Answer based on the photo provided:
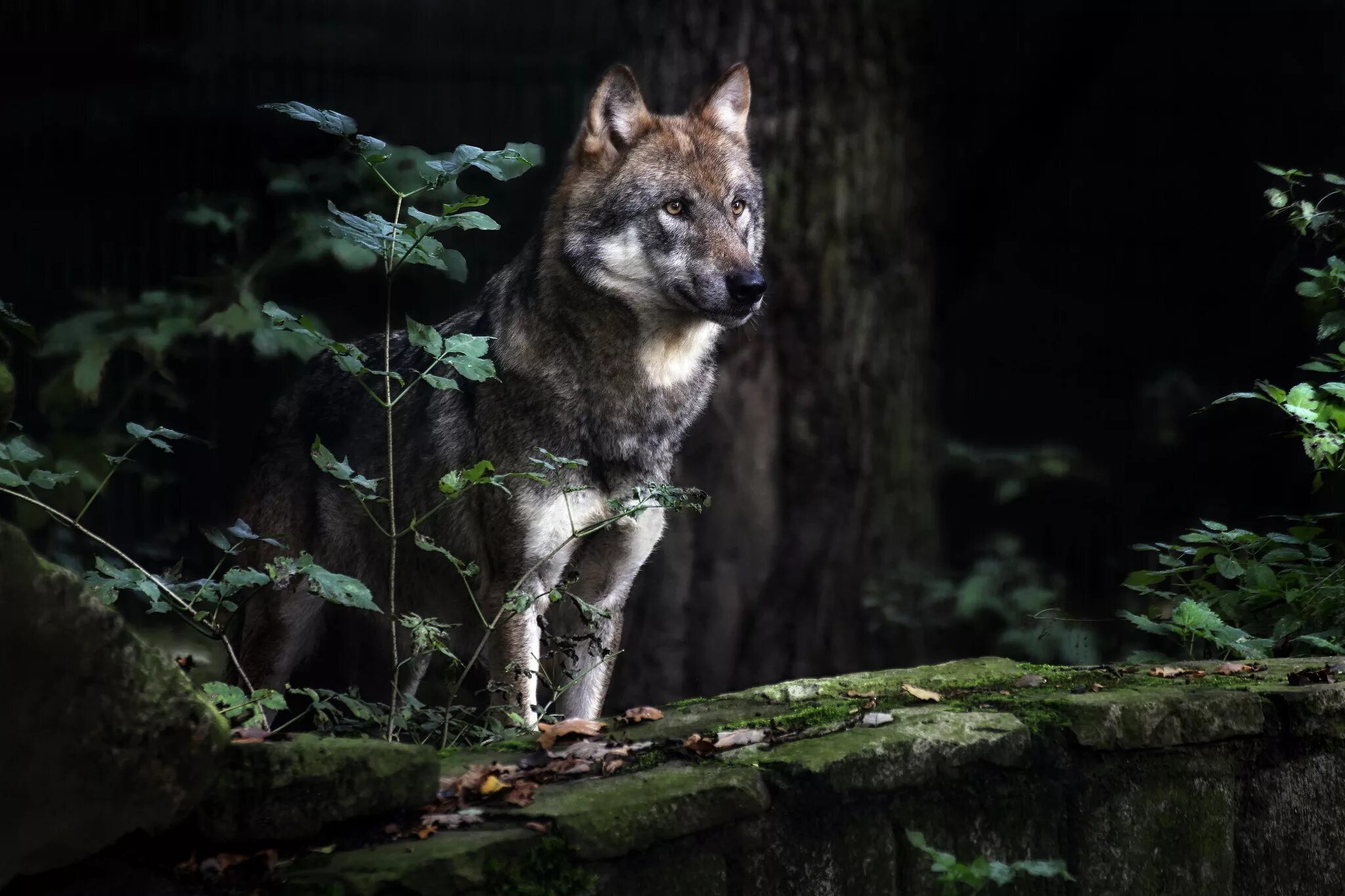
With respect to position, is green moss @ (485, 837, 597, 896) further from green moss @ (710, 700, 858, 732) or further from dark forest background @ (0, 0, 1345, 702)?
dark forest background @ (0, 0, 1345, 702)

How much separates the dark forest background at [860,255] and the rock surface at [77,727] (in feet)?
11.3

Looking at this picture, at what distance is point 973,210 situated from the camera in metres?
7.11

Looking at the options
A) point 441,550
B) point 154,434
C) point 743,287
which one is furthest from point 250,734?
point 743,287

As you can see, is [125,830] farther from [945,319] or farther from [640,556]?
[945,319]

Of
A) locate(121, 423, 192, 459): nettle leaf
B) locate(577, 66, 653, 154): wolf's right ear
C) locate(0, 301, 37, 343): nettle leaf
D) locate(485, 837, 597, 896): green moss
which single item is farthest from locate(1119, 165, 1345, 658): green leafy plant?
locate(0, 301, 37, 343): nettle leaf

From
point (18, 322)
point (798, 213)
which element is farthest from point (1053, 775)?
point (798, 213)

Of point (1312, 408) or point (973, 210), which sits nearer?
point (1312, 408)

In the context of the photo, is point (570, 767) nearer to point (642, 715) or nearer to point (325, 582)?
point (642, 715)

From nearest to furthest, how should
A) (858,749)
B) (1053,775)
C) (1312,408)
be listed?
(858,749) → (1053,775) → (1312,408)

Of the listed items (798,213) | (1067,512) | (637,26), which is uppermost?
(637,26)

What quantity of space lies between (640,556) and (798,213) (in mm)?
2551

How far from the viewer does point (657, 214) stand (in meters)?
4.37

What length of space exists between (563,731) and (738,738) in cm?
37

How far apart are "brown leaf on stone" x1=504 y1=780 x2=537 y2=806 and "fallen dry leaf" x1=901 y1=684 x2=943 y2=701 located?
3.55ft
